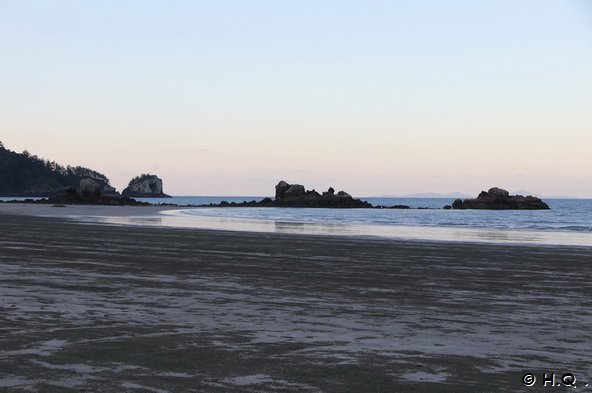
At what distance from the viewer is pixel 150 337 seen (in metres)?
8.55

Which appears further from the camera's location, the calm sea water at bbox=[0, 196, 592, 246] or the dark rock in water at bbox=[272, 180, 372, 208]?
the dark rock in water at bbox=[272, 180, 372, 208]

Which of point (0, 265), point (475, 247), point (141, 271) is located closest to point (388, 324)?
point (141, 271)

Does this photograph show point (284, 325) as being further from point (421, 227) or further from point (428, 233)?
point (421, 227)

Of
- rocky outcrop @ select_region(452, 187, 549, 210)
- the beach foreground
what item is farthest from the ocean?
rocky outcrop @ select_region(452, 187, 549, 210)

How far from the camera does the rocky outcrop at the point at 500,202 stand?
147 metres

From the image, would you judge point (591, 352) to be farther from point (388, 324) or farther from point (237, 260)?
point (237, 260)

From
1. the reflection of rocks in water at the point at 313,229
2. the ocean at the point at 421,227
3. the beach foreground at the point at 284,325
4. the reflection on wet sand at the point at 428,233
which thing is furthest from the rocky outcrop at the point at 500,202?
the beach foreground at the point at 284,325

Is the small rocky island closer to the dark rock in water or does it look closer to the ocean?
the dark rock in water

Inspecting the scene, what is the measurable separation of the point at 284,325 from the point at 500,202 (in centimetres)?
14443

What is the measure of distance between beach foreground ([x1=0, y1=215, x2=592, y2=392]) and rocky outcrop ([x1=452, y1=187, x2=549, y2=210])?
431 feet

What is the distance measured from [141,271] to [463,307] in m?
7.96

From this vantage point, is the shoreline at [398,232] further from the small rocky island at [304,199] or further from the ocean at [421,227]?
the small rocky island at [304,199]

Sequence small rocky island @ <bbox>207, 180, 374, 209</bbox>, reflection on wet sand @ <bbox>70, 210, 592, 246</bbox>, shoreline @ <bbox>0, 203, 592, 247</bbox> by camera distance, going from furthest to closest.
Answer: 1. small rocky island @ <bbox>207, 180, 374, 209</bbox>
2. reflection on wet sand @ <bbox>70, 210, 592, 246</bbox>
3. shoreline @ <bbox>0, 203, 592, 247</bbox>

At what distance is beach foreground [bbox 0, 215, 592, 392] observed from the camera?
263 inches
